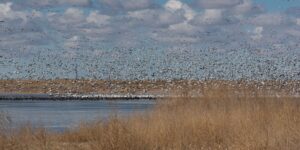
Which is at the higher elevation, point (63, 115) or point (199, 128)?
point (199, 128)

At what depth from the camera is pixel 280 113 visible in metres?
18.8

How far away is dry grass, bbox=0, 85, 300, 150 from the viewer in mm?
16094

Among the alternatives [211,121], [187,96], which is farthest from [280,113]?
[187,96]

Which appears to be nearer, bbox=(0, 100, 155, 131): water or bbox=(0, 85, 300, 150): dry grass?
bbox=(0, 85, 300, 150): dry grass

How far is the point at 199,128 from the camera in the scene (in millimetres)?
18891

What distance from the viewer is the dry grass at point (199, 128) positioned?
634 inches

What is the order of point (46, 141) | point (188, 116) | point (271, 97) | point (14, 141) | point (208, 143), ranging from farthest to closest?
point (271, 97)
point (188, 116)
point (208, 143)
point (46, 141)
point (14, 141)

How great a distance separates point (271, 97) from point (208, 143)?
13.4 ft

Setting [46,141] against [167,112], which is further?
[167,112]

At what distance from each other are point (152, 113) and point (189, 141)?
3852 mm

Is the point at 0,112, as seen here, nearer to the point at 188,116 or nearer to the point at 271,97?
the point at 188,116

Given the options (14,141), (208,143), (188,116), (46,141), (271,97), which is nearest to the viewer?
(14,141)

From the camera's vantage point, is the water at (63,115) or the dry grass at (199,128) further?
the water at (63,115)

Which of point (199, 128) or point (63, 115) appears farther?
point (63, 115)
